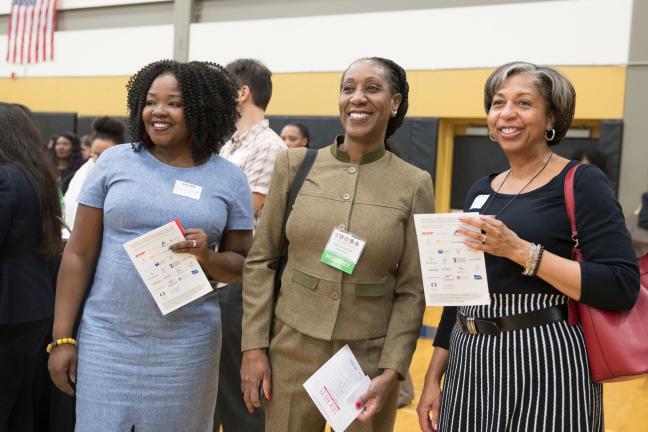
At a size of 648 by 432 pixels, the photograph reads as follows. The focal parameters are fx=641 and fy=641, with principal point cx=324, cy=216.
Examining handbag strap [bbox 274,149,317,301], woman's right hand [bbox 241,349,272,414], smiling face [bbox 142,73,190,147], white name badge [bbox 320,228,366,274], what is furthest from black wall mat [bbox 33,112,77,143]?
white name badge [bbox 320,228,366,274]

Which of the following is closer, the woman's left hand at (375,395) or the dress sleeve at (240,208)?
the woman's left hand at (375,395)

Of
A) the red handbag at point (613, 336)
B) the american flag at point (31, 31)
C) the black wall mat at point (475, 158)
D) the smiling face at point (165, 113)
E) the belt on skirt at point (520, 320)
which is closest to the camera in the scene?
the red handbag at point (613, 336)

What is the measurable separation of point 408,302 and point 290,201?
514 mm

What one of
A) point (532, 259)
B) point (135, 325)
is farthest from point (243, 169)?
point (532, 259)

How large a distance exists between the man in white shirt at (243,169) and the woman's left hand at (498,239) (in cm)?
139

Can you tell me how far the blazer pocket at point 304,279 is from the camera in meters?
2.05

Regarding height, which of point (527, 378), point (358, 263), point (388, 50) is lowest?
point (527, 378)

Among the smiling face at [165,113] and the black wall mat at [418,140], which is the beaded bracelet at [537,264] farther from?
the black wall mat at [418,140]

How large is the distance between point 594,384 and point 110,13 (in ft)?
40.9

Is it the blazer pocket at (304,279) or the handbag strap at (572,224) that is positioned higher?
the handbag strap at (572,224)

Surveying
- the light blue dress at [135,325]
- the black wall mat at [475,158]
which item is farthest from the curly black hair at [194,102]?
the black wall mat at [475,158]

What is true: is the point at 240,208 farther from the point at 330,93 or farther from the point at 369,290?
the point at 330,93

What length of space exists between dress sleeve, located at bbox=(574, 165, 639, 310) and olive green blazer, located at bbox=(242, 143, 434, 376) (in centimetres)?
53

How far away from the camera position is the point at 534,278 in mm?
1828
